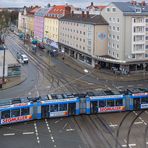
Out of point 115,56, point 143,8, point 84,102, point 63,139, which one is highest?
point 143,8

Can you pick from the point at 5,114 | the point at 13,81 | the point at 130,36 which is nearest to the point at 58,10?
the point at 130,36

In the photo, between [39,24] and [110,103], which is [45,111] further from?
[39,24]

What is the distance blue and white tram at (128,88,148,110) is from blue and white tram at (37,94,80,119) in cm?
748

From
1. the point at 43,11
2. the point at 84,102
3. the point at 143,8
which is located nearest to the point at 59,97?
the point at 84,102

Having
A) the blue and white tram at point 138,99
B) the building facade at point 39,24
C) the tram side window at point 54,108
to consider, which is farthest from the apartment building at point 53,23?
the tram side window at point 54,108

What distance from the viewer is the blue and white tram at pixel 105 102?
129 feet

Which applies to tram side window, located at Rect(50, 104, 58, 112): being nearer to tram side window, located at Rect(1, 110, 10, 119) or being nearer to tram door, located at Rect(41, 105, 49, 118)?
tram door, located at Rect(41, 105, 49, 118)

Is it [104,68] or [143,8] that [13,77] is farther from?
[143,8]

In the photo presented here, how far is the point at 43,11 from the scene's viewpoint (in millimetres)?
121438

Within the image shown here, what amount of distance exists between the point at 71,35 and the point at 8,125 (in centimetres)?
5689

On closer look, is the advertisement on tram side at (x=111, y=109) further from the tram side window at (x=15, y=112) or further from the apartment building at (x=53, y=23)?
the apartment building at (x=53, y=23)

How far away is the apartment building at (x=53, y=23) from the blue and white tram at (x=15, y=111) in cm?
6765

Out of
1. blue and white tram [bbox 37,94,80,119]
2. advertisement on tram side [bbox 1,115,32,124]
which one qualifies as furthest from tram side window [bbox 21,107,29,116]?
blue and white tram [bbox 37,94,80,119]

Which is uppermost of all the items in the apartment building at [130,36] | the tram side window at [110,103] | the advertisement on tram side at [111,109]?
the apartment building at [130,36]
